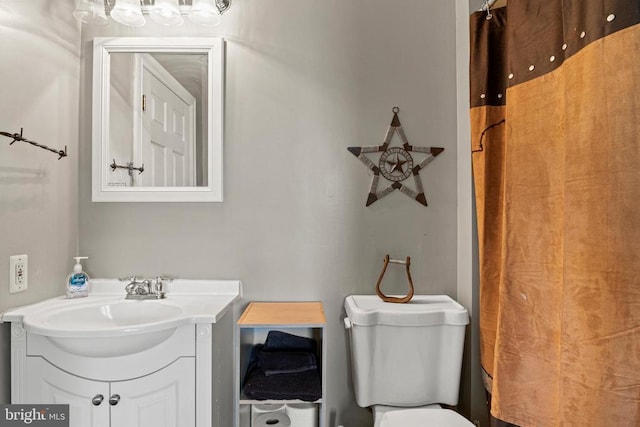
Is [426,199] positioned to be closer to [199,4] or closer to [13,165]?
[199,4]

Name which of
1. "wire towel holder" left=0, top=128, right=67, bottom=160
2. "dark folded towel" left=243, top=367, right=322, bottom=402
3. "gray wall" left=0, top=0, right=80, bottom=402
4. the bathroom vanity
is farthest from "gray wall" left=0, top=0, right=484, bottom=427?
the bathroom vanity

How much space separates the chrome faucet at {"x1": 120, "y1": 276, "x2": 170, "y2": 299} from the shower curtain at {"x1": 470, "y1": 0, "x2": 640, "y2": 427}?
126cm

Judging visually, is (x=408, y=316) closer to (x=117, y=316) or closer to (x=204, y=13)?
(x=117, y=316)

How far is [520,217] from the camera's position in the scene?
1012 millimetres

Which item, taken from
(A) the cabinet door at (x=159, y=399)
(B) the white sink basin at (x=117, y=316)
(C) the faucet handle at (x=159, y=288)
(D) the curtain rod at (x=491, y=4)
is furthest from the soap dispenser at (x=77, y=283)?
(D) the curtain rod at (x=491, y=4)

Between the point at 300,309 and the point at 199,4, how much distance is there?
1.33m

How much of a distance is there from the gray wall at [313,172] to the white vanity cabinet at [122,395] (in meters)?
0.49

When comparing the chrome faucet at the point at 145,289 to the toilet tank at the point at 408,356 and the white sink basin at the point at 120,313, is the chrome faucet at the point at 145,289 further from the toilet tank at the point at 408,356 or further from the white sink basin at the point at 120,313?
the toilet tank at the point at 408,356

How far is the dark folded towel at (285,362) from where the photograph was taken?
133cm

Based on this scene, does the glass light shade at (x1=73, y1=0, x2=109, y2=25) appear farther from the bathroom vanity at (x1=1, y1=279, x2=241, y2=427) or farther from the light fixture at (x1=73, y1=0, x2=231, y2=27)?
the bathroom vanity at (x1=1, y1=279, x2=241, y2=427)

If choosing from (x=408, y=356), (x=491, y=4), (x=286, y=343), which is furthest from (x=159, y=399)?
(x=491, y=4)

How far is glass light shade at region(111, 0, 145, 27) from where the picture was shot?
1.39m

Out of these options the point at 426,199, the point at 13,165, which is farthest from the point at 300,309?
the point at 13,165

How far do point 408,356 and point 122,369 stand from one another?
992 millimetres
